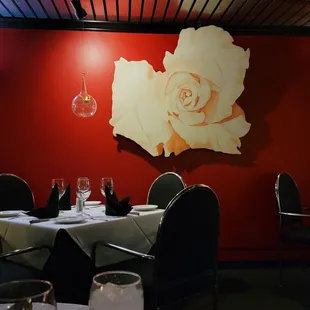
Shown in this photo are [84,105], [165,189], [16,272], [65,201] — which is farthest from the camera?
[84,105]

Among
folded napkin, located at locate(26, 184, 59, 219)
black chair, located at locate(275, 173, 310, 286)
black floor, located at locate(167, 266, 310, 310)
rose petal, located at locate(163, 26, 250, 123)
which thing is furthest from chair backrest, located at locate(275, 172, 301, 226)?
folded napkin, located at locate(26, 184, 59, 219)

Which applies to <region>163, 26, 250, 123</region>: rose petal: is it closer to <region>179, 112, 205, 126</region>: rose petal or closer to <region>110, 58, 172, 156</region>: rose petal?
<region>179, 112, 205, 126</region>: rose petal

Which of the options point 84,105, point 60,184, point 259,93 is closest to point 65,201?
point 60,184

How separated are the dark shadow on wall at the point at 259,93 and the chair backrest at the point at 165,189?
0.75m

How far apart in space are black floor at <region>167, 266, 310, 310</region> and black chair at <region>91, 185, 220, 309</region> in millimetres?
871

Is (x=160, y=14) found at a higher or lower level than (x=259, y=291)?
higher

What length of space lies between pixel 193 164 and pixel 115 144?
2.74 feet

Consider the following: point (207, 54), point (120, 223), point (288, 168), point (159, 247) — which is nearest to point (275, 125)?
point (288, 168)

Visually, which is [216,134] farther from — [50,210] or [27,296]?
[27,296]

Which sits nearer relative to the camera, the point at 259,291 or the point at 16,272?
the point at 16,272

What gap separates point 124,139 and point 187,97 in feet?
2.55

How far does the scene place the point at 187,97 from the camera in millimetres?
3941

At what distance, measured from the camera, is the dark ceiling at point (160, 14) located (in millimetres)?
3543

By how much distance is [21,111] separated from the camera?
3875 mm
